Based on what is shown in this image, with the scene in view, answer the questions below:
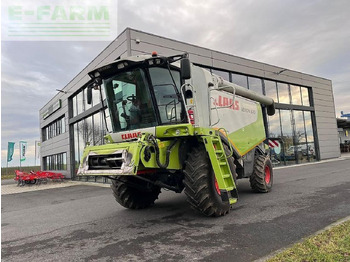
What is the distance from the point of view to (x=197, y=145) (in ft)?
17.8

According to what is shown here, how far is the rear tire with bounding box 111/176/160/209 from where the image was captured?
5943 millimetres

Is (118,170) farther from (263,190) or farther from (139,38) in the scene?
(139,38)

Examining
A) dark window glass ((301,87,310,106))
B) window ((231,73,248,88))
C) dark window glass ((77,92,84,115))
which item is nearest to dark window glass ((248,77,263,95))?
window ((231,73,248,88))

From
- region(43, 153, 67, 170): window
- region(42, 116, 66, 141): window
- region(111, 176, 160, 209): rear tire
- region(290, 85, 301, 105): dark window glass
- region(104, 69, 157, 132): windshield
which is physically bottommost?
region(111, 176, 160, 209): rear tire

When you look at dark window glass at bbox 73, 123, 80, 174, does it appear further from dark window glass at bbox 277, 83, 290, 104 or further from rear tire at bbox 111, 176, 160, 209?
dark window glass at bbox 277, 83, 290, 104

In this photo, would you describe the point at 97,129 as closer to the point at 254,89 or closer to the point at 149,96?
the point at 254,89

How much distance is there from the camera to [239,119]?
283 inches

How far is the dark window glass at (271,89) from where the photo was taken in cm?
1895

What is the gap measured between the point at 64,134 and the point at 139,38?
12303 millimetres

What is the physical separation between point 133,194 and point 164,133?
2.08 meters

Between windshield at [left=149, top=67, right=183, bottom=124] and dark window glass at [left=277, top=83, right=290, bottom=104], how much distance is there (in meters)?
16.0

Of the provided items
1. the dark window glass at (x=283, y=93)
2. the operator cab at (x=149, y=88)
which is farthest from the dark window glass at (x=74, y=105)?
the operator cab at (x=149, y=88)

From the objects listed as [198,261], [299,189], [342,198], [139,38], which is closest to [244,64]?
[139,38]

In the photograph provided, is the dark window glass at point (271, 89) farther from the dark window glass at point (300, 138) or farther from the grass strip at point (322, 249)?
the grass strip at point (322, 249)
